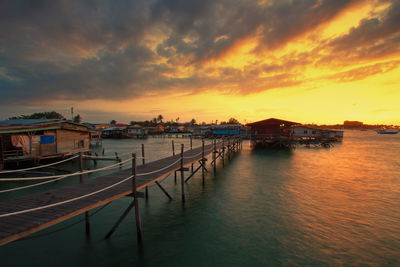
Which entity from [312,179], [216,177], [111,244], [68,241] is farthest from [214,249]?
[312,179]

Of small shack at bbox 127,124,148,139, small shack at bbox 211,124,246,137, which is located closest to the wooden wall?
small shack at bbox 211,124,246,137

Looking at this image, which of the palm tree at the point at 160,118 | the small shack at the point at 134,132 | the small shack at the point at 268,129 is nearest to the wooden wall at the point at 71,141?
the small shack at the point at 268,129

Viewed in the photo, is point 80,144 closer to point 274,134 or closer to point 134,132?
point 274,134

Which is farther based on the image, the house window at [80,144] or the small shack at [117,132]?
the small shack at [117,132]

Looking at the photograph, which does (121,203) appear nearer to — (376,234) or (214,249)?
Answer: (214,249)

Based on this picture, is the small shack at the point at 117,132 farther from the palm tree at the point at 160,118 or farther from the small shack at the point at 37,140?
the palm tree at the point at 160,118

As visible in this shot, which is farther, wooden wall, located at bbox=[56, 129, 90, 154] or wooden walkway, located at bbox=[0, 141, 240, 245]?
wooden wall, located at bbox=[56, 129, 90, 154]

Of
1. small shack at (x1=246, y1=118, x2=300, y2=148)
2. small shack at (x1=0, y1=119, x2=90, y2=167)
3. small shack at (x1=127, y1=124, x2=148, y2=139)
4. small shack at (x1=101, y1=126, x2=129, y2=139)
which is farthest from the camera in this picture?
small shack at (x1=127, y1=124, x2=148, y2=139)

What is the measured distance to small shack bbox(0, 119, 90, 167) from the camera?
61.7 ft

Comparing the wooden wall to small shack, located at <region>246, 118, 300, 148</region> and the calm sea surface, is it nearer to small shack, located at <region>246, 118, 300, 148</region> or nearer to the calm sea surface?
the calm sea surface

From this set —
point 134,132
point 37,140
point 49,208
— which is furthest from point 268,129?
point 134,132

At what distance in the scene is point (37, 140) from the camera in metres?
20.5

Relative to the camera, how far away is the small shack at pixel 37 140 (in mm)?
18816

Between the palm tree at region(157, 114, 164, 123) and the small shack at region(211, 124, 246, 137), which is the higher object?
the palm tree at region(157, 114, 164, 123)
